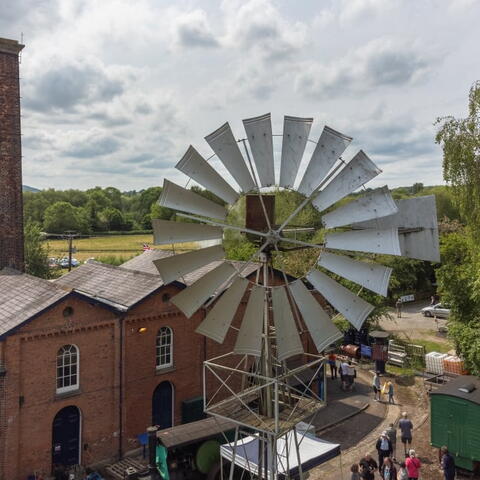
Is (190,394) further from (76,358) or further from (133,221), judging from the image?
(133,221)

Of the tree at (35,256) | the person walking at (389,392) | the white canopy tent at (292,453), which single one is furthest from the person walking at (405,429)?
the tree at (35,256)

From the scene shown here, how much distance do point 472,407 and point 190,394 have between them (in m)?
10.9

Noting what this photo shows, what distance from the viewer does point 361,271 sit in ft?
32.6

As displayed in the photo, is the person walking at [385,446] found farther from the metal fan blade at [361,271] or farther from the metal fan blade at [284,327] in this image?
the metal fan blade at [361,271]

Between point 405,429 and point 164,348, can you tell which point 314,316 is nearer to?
point 405,429

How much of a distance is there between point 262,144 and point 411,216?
3827 mm

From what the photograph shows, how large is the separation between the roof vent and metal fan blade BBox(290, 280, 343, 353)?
970 centimetres

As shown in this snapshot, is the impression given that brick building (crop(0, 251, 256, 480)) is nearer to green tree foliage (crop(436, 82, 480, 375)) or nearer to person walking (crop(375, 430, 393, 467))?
person walking (crop(375, 430, 393, 467))

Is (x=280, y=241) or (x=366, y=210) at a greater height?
(x=366, y=210)

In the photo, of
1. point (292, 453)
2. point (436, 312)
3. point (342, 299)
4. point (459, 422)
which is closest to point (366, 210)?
point (342, 299)

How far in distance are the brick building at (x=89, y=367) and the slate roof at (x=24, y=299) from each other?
0.18ft

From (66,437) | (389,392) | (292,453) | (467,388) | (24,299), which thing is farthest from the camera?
(389,392)

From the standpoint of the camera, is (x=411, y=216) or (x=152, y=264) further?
(x=152, y=264)

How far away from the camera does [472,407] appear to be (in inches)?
626
